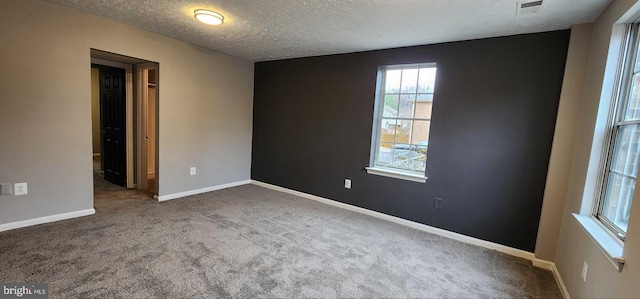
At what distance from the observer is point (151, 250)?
2453 millimetres

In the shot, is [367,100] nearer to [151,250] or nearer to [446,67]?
[446,67]

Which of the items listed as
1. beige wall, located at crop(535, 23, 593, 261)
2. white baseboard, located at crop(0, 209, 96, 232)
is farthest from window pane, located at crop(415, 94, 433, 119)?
white baseboard, located at crop(0, 209, 96, 232)

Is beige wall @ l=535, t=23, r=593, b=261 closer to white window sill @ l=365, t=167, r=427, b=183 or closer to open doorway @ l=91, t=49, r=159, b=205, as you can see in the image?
white window sill @ l=365, t=167, r=427, b=183

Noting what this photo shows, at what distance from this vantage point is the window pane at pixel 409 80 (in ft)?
11.6

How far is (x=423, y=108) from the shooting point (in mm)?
3457

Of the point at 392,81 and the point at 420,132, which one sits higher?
the point at 392,81

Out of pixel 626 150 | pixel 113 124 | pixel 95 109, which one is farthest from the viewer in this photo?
pixel 95 109

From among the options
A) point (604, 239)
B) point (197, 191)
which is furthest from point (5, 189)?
point (604, 239)

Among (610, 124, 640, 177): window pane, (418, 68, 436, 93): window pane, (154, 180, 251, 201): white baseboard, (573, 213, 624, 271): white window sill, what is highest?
(418, 68, 436, 93): window pane

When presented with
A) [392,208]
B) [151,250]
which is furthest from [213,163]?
[392,208]

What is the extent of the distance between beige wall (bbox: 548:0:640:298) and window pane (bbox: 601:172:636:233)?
0.40 feet

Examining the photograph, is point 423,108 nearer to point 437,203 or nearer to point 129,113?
point 437,203

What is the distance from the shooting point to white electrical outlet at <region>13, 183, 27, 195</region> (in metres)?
2.70

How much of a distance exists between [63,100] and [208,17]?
1.81 metres
